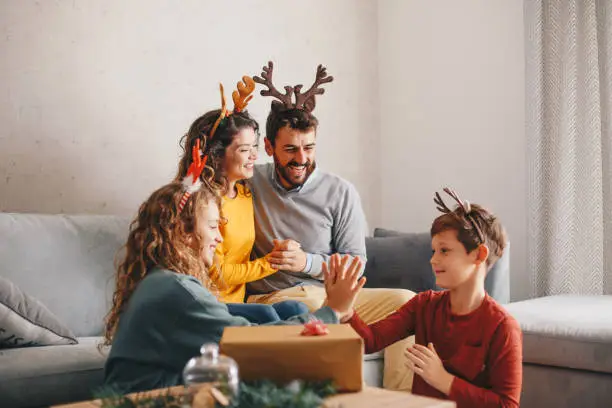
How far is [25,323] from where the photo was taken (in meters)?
2.16

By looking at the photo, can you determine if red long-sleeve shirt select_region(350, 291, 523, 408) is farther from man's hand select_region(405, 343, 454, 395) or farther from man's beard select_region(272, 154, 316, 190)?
man's beard select_region(272, 154, 316, 190)

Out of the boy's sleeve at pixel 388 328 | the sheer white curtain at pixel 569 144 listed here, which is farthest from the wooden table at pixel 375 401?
the sheer white curtain at pixel 569 144

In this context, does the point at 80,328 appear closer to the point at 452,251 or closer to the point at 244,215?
the point at 244,215

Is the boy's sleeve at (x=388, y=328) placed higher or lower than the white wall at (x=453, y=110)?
lower

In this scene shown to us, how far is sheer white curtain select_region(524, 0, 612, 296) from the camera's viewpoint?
11.3 feet

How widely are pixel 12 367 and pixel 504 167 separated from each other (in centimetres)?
260

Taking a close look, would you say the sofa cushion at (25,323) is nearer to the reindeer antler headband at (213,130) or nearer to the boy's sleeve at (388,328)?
the reindeer antler headband at (213,130)

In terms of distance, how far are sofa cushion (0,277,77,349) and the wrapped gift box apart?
3.15ft

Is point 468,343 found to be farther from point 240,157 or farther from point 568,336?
point 240,157

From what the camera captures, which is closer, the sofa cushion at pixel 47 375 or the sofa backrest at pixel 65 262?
the sofa cushion at pixel 47 375

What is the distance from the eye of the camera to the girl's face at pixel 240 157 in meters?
2.54

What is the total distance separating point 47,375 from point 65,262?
0.59m

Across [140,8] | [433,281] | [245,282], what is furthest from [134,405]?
[140,8]

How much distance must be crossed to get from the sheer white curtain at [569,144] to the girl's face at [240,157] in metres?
1.62
